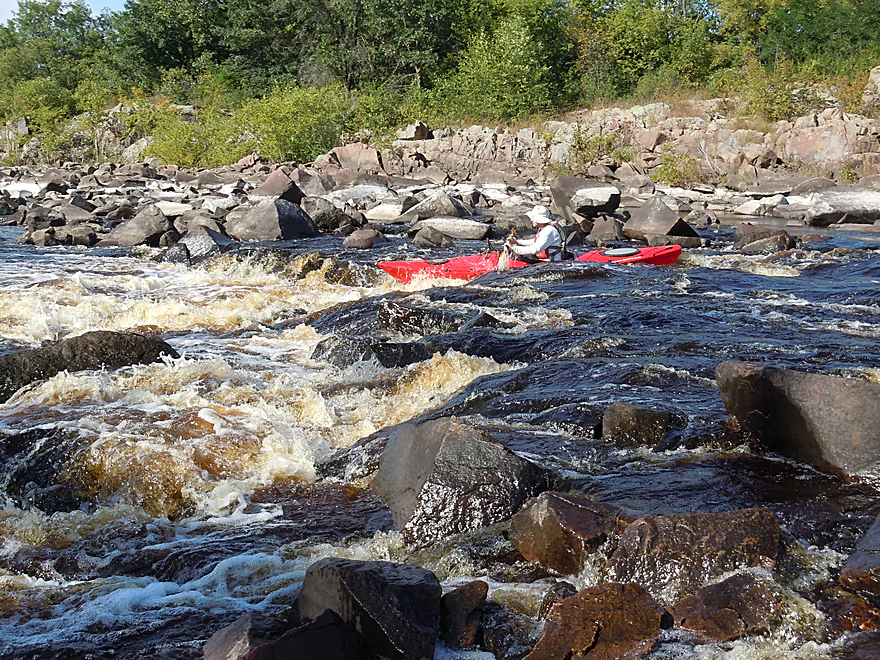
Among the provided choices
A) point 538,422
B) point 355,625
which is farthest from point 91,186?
point 355,625

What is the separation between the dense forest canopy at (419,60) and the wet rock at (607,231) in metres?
10.8

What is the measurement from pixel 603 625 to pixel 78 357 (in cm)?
480

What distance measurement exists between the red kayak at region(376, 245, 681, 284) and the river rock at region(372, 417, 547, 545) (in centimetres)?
615

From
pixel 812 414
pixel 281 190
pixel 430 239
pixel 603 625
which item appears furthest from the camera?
pixel 281 190

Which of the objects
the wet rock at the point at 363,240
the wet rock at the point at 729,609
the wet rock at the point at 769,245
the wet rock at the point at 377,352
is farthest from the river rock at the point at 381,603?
the wet rock at the point at 769,245

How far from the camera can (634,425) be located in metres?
4.40

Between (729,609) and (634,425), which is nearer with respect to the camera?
(729,609)

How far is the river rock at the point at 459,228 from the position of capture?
13625 millimetres

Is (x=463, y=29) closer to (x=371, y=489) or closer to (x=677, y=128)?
(x=677, y=128)

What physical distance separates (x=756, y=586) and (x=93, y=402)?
176 inches

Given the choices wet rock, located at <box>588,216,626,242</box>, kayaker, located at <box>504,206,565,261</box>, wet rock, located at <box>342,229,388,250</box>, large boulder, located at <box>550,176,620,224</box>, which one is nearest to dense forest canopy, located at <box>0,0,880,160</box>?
large boulder, located at <box>550,176,620,224</box>

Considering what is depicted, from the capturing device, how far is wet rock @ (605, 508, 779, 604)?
2873 mm

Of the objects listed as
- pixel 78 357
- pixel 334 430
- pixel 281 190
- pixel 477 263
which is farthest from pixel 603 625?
pixel 281 190

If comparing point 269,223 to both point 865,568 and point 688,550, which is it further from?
point 865,568
